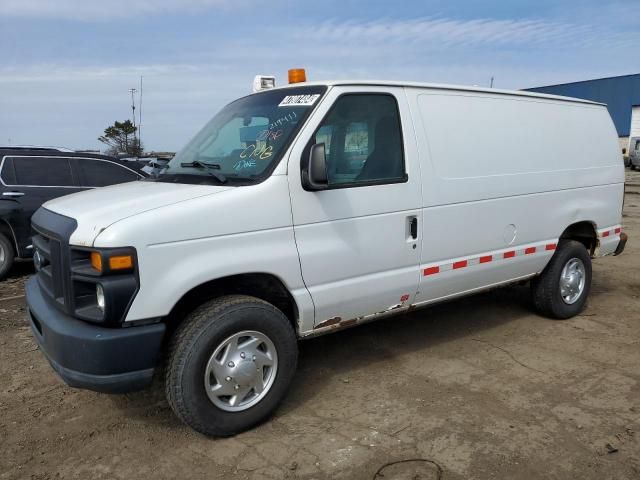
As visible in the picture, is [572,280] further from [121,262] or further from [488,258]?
[121,262]

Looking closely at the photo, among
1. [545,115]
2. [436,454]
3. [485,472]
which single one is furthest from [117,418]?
[545,115]

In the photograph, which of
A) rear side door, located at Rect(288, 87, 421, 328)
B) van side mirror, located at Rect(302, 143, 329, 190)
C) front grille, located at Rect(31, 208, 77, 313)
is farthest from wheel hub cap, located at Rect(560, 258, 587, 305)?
Answer: front grille, located at Rect(31, 208, 77, 313)

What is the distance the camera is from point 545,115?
5.20 metres

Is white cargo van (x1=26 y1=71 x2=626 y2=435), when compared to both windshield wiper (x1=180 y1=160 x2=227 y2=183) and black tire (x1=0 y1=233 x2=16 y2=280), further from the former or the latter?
black tire (x1=0 y1=233 x2=16 y2=280)

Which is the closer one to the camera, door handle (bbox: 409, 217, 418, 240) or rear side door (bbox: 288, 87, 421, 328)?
rear side door (bbox: 288, 87, 421, 328)

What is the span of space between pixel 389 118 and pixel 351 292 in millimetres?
1270

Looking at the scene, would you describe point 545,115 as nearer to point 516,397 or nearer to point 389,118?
point 389,118

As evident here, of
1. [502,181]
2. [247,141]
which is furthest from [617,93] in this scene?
[247,141]

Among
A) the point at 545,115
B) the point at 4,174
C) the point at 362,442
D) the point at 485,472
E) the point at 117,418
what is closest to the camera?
the point at 485,472

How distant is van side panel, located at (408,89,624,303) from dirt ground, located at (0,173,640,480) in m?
0.70

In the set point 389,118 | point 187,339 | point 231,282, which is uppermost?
point 389,118

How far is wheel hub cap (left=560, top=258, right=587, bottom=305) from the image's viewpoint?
5.61 metres

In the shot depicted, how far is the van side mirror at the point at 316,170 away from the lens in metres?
3.42

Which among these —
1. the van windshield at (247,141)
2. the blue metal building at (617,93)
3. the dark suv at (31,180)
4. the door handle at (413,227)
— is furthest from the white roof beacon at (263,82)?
the blue metal building at (617,93)
